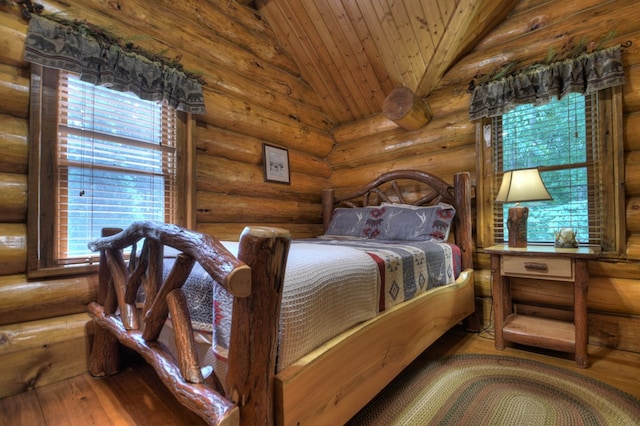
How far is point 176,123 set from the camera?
2365 millimetres

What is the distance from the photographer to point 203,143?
254cm

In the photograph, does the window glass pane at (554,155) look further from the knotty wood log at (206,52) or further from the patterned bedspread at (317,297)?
the knotty wood log at (206,52)

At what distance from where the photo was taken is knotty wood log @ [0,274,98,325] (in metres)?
1.60

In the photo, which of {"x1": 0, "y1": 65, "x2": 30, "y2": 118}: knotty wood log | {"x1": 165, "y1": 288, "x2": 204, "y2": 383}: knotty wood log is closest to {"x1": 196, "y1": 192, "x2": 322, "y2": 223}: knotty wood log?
{"x1": 0, "y1": 65, "x2": 30, "y2": 118}: knotty wood log

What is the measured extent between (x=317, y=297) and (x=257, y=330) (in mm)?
284

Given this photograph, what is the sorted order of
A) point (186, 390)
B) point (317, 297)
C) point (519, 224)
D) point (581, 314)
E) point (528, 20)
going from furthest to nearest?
point (528, 20) → point (519, 224) → point (581, 314) → point (317, 297) → point (186, 390)

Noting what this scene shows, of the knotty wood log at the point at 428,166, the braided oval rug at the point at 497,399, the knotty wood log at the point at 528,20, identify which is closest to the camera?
the braided oval rug at the point at 497,399

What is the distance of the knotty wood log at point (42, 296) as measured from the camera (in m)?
1.60

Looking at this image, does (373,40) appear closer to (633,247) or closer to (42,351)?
(633,247)

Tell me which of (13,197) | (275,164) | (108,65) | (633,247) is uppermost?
(108,65)

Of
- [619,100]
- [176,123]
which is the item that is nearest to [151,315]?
[176,123]

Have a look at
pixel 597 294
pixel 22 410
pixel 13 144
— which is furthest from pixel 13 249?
pixel 597 294

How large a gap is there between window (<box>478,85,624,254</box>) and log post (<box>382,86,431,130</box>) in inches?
23.4

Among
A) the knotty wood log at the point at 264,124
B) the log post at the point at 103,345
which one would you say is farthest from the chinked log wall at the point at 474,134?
the log post at the point at 103,345
